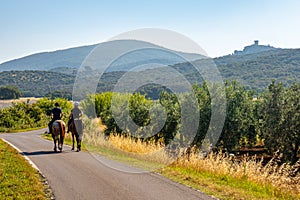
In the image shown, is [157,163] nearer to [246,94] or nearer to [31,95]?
[246,94]

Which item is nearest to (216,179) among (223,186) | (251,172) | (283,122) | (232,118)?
(223,186)

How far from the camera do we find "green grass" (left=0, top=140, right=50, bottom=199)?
27.3 feet

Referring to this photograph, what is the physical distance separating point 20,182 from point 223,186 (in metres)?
5.75

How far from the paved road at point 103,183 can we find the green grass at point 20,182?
368mm

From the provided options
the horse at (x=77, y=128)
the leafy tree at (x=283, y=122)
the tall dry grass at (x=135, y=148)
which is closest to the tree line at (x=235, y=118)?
the leafy tree at (x=283, y=122)

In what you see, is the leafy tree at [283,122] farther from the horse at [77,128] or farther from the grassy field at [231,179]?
the horse at [77,128]

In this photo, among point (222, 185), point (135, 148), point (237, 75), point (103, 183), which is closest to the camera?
point (103, 183)

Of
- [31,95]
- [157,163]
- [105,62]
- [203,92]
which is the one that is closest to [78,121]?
[105,62]

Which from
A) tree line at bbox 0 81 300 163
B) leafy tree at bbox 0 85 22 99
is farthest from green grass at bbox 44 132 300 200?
leafy tree at bbox 0 85 22 99

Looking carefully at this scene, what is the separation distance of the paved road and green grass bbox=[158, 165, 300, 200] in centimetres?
51

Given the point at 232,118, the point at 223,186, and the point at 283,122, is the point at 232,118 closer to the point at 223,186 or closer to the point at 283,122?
the point at 283,122

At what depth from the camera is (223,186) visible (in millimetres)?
10062

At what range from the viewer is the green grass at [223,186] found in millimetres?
9109

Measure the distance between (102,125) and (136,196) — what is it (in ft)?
72.9
